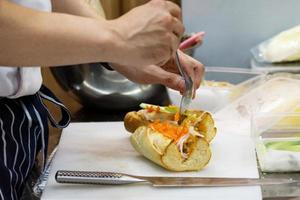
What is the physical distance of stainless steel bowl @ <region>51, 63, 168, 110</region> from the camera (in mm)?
1228

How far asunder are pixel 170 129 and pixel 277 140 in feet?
0.51

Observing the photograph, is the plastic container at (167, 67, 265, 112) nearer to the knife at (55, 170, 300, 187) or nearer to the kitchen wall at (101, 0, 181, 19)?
the knife at (55, 170, 300, 187)

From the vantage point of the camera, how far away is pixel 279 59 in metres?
1.29

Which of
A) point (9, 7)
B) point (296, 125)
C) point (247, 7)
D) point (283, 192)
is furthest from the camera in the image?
point (247, 7)

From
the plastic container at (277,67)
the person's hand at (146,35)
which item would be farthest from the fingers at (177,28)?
the plastic container at (277,67)

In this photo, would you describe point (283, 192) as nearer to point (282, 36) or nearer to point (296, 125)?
point (296, 125)

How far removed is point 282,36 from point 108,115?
1.39 feet

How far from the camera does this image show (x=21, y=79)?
2.61 feet

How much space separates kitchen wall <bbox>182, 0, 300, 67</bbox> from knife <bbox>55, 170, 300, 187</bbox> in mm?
674

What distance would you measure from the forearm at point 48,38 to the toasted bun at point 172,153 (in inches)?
6.6

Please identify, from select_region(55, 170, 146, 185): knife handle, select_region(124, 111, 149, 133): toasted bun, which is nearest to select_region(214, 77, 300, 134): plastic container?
select_region(124, 111, 149, 133): toasted bun

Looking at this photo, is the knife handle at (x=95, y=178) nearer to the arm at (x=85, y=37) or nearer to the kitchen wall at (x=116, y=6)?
the arm at (x=85, y=37)

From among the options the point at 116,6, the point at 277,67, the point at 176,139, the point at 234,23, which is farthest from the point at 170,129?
the point at 116,6

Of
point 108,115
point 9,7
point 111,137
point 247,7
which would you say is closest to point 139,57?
point 9,7
